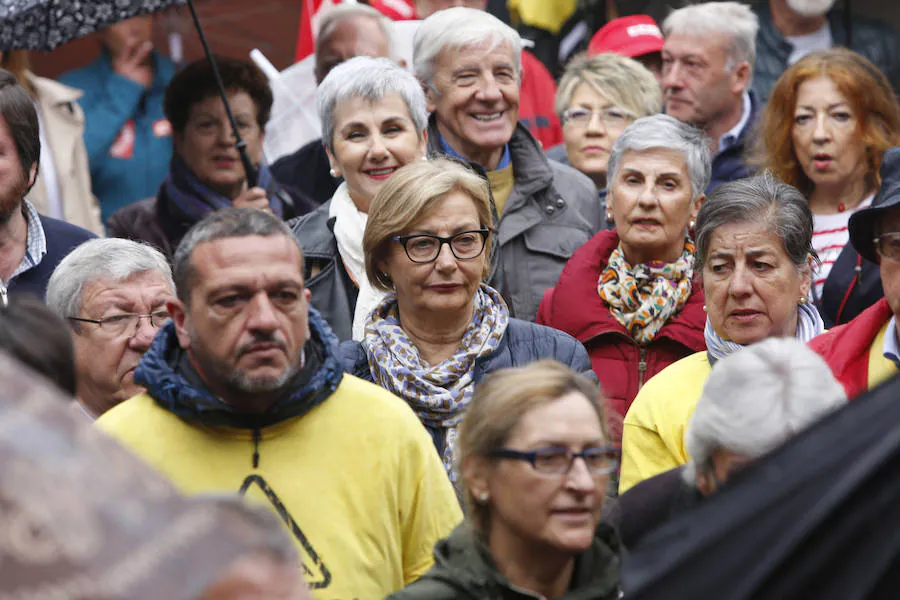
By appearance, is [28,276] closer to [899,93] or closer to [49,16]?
[49,16]

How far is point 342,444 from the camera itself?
372 cm

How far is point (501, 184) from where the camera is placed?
580 cm

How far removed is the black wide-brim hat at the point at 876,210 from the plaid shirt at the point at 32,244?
2.73 m

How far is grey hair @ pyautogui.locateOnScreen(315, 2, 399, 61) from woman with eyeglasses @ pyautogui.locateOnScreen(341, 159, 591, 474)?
199cm

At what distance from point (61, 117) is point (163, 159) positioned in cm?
70

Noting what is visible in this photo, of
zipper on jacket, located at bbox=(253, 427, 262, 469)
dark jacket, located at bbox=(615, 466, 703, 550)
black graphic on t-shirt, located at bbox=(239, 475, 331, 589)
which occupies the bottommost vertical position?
black graphic on t-shirt, located at bbox=(239, 475, 331, 589)

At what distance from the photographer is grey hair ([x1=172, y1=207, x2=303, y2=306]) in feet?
12.5

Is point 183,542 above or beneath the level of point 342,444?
above

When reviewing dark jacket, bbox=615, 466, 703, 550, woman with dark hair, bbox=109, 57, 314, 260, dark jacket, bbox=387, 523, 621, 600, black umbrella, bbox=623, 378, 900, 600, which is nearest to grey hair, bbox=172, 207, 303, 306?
dark jacket, bbox=387, 523, 621, 600

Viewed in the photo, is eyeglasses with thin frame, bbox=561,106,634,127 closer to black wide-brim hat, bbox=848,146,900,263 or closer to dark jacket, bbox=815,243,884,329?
dark jacket, bbox=815,243,884,329

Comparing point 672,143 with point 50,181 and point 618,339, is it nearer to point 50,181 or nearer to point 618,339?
point 618,339

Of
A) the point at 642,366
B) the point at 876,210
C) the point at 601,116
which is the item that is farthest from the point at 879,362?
the point at 601,116

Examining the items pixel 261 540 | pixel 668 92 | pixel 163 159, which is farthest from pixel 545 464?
pixel 163 159

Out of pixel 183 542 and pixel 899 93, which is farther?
pixel 899 93
